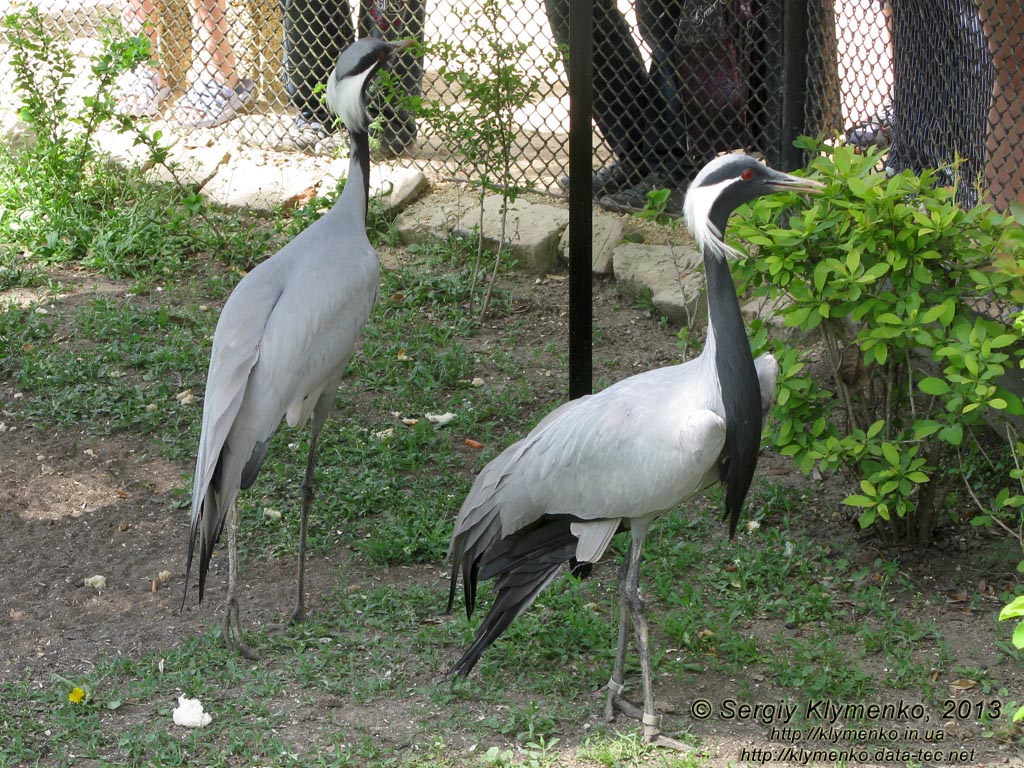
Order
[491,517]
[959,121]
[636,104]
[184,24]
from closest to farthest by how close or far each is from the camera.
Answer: [491,517]
[959,121]
[636,104]
[184,24]

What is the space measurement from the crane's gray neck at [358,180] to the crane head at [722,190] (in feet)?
4.84

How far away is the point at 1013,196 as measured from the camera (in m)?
5.46

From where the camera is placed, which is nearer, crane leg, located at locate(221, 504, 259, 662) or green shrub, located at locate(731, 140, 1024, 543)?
green shrub, located at locate(731, 140, 1024, 543)

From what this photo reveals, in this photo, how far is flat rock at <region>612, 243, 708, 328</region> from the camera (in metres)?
6.01

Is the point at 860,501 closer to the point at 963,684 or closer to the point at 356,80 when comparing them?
the point at 963,684

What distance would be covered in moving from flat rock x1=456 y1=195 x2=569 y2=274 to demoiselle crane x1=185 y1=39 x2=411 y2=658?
2097 millimetres

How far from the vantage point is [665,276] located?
20.5 feet

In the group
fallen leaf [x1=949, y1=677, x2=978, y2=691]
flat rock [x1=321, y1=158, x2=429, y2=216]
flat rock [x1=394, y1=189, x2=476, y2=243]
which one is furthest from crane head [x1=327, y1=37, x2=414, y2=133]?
fallen leaf [x1=949, y1=677, x2=978, y2=691]

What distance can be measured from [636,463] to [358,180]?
5.76 ft

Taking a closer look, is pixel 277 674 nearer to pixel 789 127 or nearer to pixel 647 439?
pixel 647 439

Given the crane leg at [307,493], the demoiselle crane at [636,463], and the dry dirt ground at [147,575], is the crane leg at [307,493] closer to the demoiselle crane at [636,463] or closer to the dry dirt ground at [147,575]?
the dry dirt ground at [147,575]

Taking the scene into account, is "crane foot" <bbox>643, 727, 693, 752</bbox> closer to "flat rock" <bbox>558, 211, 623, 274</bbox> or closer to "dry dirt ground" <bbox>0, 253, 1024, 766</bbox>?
"dry dirt ground" <bbox>0, 253, 1024, 766</bbox>

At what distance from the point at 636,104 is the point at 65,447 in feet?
11.3

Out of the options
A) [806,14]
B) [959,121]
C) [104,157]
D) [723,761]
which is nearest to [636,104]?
[806,14]
